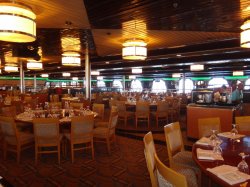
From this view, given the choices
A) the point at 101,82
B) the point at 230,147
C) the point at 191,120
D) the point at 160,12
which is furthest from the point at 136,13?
the point at 101,82

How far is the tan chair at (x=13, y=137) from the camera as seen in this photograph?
4.19 metres

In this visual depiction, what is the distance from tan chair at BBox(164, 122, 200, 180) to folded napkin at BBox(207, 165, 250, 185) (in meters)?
0.80

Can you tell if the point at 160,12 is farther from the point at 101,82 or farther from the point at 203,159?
the point at 101,82

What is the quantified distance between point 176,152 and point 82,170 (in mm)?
1823

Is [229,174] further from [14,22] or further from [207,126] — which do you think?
[14,22]

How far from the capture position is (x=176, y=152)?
336 centimetres

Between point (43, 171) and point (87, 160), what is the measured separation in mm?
919

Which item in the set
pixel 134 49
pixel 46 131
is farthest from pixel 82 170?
pixel 134 49

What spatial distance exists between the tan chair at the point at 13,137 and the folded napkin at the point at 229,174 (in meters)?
3.68

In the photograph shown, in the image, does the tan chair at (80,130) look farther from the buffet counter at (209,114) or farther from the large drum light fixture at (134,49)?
the buffet counter at (209,114)

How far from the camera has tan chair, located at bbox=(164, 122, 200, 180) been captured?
295cm

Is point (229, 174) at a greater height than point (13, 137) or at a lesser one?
greater

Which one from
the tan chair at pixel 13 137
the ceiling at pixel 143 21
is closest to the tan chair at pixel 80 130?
the tan chair at pixel 13 137

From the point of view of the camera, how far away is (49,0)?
3.41 metres
